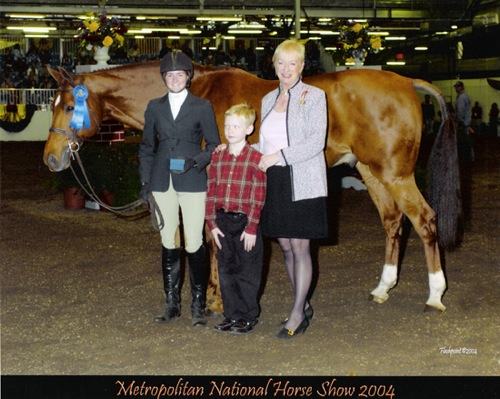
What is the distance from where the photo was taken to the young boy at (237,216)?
546 centimetres

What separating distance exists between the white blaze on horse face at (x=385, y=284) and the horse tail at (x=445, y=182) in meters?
0.48

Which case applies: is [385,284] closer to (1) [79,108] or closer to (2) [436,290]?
(2) [436,290]

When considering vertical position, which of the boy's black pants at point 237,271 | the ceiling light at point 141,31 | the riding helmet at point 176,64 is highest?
the riding helmet at point 176,64

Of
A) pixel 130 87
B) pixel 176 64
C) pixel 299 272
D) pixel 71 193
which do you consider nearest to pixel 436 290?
pixel 299 272

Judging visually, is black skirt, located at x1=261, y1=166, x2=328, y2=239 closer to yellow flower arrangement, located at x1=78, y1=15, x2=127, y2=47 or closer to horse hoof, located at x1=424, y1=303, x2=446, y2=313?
horse hoof, located at x1=424, y1=303, x2=446, y2=313

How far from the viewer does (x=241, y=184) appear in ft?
17.9

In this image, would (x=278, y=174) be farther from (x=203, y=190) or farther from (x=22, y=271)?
(x=22, y=271)

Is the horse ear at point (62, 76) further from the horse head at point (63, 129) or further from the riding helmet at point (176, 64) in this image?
the riding helmet at point (176, 64)

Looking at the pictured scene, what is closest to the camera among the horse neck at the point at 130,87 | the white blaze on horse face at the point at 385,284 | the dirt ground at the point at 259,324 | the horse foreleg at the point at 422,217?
the dirt ground at the point at 259,324

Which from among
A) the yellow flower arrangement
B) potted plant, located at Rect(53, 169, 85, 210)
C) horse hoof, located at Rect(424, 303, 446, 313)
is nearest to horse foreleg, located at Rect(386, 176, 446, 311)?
horse hoof, located at Rect(424, 303, 446, 313)

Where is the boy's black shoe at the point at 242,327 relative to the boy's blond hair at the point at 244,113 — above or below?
below

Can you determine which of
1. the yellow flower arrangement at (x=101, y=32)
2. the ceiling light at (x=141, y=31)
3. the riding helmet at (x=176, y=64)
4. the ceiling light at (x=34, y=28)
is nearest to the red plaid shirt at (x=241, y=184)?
the riding helmet at (x=176, y=64)
